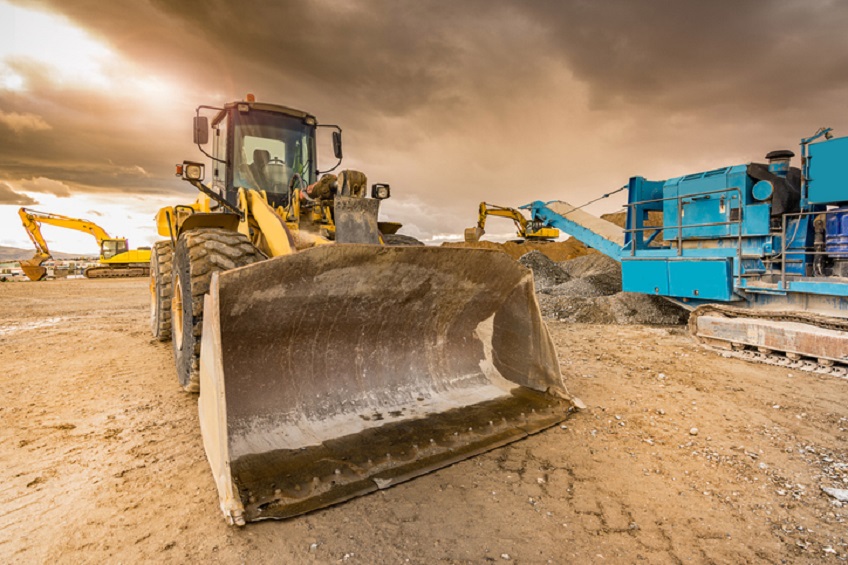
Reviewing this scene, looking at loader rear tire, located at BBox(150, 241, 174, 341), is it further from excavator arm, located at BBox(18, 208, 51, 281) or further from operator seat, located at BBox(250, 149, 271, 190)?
excavator arm, located at BBox(18, 208, 51, 281)

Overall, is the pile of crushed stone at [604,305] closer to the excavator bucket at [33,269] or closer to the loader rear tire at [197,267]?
the loader rear tire at [197,267]

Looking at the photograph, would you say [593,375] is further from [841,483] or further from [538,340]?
[841,483]

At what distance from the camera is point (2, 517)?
2174 millimetres

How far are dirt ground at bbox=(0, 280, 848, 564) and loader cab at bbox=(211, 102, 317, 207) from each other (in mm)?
2204

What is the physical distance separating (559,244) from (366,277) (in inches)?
737

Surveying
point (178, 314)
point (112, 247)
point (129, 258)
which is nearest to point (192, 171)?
point (178, 314)

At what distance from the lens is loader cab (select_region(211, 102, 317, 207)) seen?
482 centimetres

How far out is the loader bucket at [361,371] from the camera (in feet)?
7.79

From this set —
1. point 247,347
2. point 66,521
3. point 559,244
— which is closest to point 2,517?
point 66,521

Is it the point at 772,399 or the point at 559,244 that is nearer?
the point at 772,399

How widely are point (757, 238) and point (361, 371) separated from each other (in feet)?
19.5

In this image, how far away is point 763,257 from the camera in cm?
618

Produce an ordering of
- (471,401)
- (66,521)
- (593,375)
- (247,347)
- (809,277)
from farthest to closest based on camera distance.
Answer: (809,277) → (593,375) → (471,401) → (247,347) → (66,521)

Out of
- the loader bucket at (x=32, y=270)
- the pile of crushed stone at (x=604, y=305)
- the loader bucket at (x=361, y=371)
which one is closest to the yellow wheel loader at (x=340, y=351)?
the loader bucket at (x=361, y=371)
